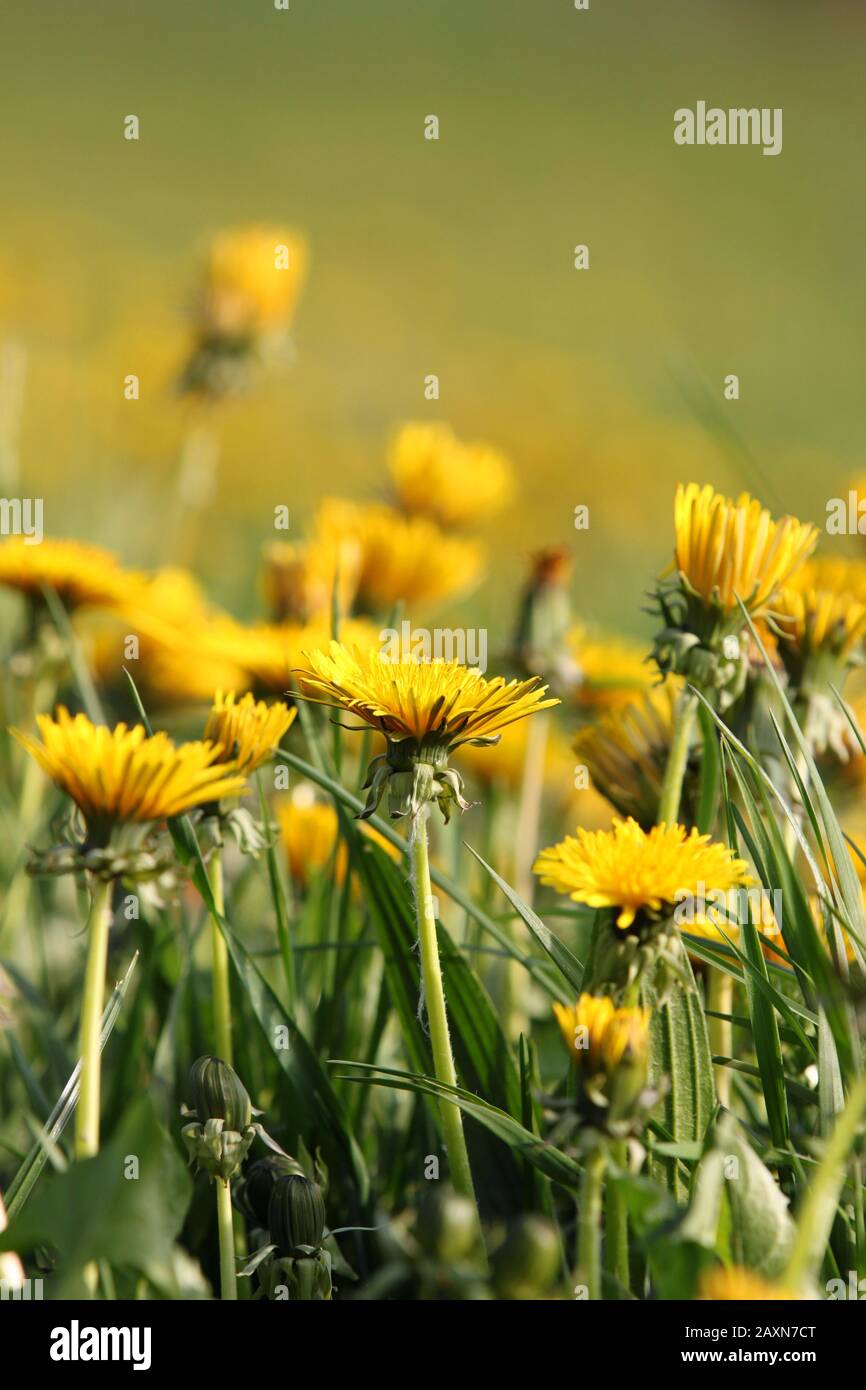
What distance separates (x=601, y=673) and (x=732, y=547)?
50 centimetres

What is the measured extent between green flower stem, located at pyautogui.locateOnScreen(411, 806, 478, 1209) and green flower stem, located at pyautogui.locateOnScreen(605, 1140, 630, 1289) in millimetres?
62

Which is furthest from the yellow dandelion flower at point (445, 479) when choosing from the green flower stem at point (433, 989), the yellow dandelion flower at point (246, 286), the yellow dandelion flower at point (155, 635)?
the green flower stem at point (433, 989)

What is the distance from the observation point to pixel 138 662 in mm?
1312

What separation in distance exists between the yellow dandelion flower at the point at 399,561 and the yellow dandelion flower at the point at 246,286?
0.56 metres

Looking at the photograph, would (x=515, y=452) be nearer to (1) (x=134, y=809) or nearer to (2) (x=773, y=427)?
(2) (x=773, y=427)

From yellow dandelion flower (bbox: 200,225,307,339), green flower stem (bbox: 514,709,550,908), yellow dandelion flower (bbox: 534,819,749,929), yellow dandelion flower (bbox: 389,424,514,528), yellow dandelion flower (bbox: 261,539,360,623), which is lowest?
yellow dandelion flower (bbox: 534,819,749,929)

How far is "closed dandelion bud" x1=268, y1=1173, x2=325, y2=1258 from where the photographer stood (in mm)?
598

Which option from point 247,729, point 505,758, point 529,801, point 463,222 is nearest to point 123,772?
point 247,729

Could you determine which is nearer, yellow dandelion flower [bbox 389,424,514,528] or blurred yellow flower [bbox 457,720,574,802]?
blurred yellow flower [bbox 457,720,574,802]

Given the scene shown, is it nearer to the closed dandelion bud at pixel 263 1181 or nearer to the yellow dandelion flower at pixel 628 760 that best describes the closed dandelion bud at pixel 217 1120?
the closed dandelion bud at pixel 263 1181

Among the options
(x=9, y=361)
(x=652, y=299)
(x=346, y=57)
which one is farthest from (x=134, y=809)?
(x=346, y=57)

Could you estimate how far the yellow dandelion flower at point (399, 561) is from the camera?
48.1 inches

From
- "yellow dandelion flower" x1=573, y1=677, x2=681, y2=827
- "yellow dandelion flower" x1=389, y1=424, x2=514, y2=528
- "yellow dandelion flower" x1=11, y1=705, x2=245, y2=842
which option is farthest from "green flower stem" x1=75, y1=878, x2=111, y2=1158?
"yellow dandelion flower" x1=389, y1=424, x2=514, y2=528

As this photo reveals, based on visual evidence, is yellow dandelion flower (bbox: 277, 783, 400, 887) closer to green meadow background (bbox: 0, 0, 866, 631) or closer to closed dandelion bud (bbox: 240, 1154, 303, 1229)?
closed dandelion bud (bbox: 240, 1154, 303, 1229)
